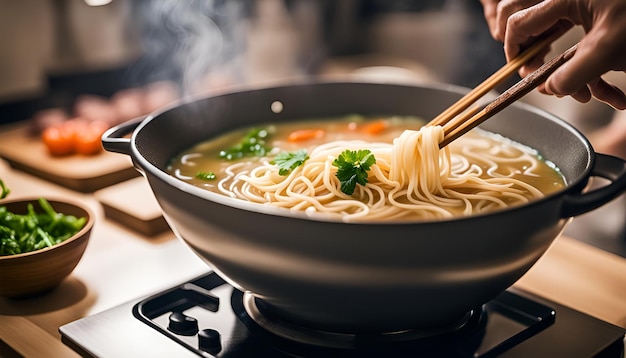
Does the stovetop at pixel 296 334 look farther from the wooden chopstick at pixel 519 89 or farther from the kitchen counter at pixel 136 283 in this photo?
the wooden chopstick at pixel 519 89

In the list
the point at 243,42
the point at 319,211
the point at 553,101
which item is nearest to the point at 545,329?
the point at 319,211

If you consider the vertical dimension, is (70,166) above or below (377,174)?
below

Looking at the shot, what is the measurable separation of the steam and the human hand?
2081 millimetres

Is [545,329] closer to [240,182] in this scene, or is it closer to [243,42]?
[240,182]

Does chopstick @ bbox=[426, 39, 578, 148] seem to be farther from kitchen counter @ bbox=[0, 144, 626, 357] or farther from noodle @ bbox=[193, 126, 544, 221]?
kitchen counter @ bbox=[0, 144, 626, 357]

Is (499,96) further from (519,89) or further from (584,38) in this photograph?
(584,38)

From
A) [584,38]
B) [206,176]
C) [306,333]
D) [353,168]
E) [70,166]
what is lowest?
[70,166]

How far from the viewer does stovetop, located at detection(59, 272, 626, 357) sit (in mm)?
1347

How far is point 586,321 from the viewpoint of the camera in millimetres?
1470

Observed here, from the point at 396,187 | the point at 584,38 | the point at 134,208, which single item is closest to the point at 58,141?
the point at 134,208

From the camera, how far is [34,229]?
→ 171cm

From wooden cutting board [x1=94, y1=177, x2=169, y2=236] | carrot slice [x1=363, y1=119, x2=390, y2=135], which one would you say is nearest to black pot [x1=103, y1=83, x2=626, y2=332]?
wooden cutting board [x1=94, y1=177, x2=169, y2=236]

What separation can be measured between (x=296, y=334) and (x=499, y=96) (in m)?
0.67

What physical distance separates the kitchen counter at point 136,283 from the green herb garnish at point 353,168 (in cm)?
Result: 50
